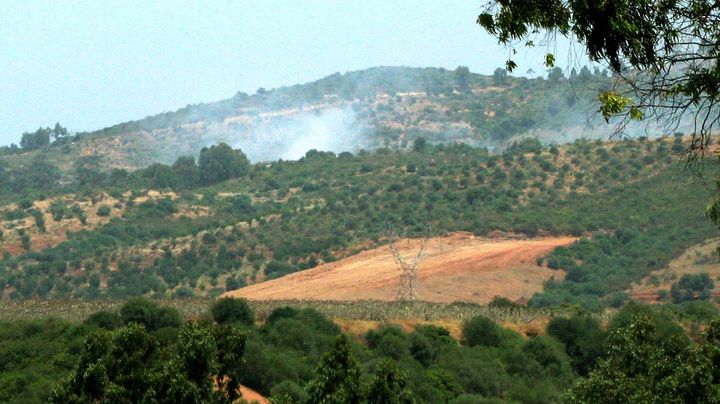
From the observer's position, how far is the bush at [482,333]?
58.6 m

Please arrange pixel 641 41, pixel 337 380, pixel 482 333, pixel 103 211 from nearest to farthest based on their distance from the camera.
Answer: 1. pixel 641 41
2. pixel 337 380
3. pixel 482 333
4. pixel 103 211

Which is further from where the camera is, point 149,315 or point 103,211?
point 103,211

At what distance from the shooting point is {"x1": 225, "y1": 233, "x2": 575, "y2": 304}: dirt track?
8425cm

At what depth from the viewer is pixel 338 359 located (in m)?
30.6

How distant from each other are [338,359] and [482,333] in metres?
28.9

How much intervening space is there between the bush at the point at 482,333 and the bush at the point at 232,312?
10.3 m

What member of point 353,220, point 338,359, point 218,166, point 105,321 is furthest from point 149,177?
point 338,359

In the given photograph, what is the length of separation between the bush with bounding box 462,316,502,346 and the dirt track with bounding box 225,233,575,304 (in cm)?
2229

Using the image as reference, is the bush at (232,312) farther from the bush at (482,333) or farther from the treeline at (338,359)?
the bush at (482,333)

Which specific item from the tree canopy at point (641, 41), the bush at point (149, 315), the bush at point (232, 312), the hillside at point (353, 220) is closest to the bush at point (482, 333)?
the bush at point (232, 312)

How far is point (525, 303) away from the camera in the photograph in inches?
3295

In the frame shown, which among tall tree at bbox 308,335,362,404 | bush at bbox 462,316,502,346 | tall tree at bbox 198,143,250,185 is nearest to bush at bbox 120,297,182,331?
bush at bbox 462,316,502,346

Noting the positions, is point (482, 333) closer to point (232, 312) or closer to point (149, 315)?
point (232, 312)

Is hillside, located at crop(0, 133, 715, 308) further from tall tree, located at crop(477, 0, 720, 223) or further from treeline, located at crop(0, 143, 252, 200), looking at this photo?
tall tree, located at crop(477, 0, 720, 223)
